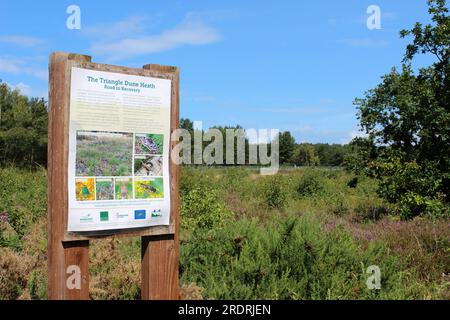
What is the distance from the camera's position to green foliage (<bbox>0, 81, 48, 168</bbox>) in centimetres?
3788

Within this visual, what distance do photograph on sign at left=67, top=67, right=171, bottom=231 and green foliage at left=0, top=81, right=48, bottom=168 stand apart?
34808mm

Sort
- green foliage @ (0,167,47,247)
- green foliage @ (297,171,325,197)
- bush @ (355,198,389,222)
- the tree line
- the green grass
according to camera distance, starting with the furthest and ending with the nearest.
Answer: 1. the tree line
2. green foliage @ (297,171,325,197)
3. bush @ (355,198,389,222)
4. green foliage @ (0,167,47,247)
5. the green grass

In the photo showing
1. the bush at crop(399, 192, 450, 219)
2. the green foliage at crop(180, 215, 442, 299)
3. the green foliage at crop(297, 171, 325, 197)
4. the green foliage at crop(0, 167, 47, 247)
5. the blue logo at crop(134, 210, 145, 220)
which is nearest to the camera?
the blue logo at crop(134, 210, 145, 220)

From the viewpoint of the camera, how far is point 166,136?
452 cm

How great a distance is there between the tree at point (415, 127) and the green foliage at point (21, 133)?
30621 mm

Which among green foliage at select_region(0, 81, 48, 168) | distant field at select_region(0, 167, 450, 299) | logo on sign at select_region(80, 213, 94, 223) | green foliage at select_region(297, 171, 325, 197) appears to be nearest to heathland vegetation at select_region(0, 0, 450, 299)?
distant field at select_region(0, 167, 450, 299)

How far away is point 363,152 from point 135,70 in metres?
9.41

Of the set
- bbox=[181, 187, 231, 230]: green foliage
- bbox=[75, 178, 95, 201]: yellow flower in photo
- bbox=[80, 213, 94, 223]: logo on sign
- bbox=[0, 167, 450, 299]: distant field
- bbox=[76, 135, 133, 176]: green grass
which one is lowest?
bbox=[0, 167, 450, 299]: distant field

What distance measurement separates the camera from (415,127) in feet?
38.7

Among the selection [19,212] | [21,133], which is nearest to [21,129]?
[21,133]

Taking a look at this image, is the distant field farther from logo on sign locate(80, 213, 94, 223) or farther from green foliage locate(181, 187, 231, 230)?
green foliage locate(181, 187, 231, 230)

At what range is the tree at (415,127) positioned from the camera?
10812mm
